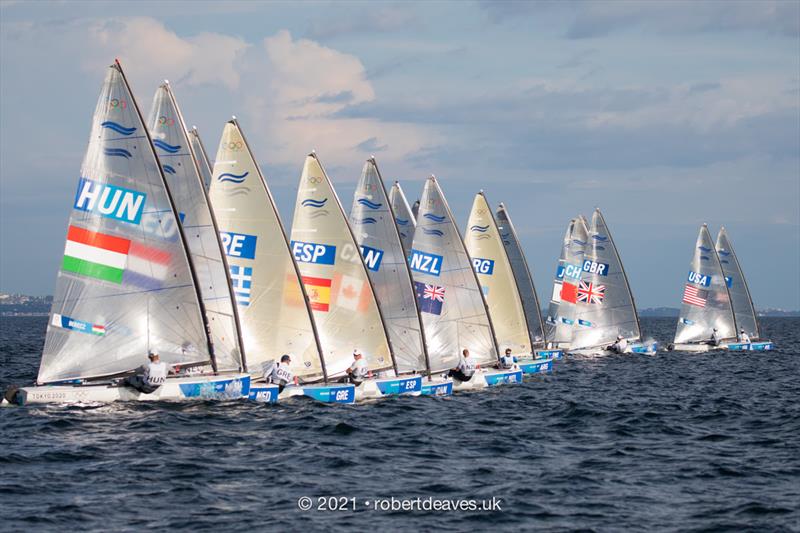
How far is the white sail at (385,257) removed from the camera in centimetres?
4297

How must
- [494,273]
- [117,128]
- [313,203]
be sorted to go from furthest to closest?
[494,273] → [313,203] → [117,128]

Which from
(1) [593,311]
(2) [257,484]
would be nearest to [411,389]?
(2) [257,484]

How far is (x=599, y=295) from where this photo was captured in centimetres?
7294

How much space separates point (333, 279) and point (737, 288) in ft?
167

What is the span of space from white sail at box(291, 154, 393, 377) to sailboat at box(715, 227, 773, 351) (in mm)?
48866

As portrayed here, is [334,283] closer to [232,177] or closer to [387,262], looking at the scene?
[387,262]

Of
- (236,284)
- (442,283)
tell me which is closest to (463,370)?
(442,283)

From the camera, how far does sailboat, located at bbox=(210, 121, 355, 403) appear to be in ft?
122

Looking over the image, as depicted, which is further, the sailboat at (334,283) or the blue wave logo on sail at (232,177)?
the sailboat at (334,283)

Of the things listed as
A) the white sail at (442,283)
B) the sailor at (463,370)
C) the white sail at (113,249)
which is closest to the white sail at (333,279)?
the sailor at (463,370)

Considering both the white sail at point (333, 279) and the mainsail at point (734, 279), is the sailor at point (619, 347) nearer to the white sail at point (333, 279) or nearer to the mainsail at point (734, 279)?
the mainsail at point (734, 279)

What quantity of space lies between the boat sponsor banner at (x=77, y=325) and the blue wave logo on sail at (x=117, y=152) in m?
4.88

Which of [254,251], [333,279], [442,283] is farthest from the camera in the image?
A: [442,283]

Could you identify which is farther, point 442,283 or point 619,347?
point 619,347
